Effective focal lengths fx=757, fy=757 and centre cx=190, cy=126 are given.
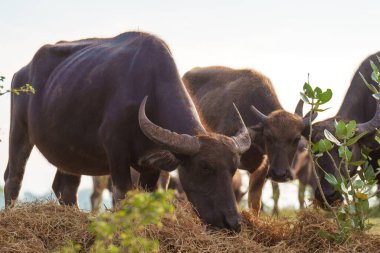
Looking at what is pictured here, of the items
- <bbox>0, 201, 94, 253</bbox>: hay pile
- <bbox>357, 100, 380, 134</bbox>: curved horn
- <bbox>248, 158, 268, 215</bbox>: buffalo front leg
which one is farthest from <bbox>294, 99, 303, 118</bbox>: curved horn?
<bbox>0, 201, 94, 253</bbox>: hay pile

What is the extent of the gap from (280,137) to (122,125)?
9.42 feet

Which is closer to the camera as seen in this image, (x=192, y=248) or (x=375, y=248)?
(x=192, y=248)

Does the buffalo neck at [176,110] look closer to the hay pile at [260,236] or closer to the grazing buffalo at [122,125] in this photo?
the grazing buffalo at [122,125]

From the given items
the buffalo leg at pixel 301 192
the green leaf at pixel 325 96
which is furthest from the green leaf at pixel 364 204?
the buffalo leg at pixel 301 192

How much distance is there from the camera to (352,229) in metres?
6.87

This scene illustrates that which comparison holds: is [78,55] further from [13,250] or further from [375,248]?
[375,248]

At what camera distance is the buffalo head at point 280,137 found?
373 inches

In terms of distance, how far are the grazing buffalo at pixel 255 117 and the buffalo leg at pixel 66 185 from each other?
6.33 feet

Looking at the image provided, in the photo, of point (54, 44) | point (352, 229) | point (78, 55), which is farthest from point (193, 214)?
point (54, 44)

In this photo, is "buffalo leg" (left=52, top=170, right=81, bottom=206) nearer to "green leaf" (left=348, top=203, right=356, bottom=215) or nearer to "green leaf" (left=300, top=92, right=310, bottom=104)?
"green leaf" (left=300, top=92, right=310, bottom=104)

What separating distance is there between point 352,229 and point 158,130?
198 cm

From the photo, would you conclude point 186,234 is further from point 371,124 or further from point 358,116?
point 358,116

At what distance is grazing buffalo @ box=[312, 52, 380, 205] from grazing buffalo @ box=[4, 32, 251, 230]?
222 cm

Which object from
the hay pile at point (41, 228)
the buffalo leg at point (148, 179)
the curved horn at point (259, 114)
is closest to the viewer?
the hay pile at point (41, 228)
